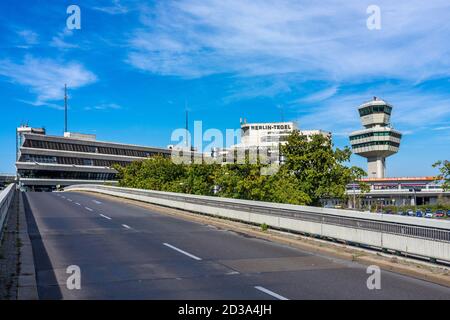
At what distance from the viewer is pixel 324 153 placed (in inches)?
856

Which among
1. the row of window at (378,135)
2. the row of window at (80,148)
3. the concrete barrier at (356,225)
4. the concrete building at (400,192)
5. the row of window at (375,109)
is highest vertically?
the row of window at (375,109)

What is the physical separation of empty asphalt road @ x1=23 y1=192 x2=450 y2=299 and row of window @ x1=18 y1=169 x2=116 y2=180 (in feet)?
341

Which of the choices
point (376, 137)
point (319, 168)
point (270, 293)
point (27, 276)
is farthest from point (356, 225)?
point (376, 137)

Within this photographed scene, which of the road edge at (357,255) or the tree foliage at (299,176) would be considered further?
the tree foliage at (299,176)

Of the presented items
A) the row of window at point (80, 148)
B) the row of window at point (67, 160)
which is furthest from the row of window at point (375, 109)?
the row of window at point (67, 160)

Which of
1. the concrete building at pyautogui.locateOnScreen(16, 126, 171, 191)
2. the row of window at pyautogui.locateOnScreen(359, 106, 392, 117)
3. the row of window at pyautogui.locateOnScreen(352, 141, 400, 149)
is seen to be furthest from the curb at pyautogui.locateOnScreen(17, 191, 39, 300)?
the row of window at pyautogui.locateOnScreen(359, 106, 392, 117)

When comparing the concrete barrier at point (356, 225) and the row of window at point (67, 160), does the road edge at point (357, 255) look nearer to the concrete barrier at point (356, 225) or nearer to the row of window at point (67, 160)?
the concrete barrier at point (356, 225)

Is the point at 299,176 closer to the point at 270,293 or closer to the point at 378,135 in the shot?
the point at 270,293

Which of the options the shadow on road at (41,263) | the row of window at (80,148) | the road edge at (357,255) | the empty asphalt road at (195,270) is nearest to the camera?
the shadow on road at (41,263)

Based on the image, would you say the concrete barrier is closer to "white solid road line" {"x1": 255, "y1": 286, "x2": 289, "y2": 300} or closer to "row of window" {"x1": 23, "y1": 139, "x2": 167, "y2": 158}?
"white solid road line" {"x1": 255, "y1": 286, "x2": 289, "y2": 300}

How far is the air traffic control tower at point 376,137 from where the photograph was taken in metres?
124

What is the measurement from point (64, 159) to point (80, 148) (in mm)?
6289

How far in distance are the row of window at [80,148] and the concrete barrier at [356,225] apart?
10211cm
